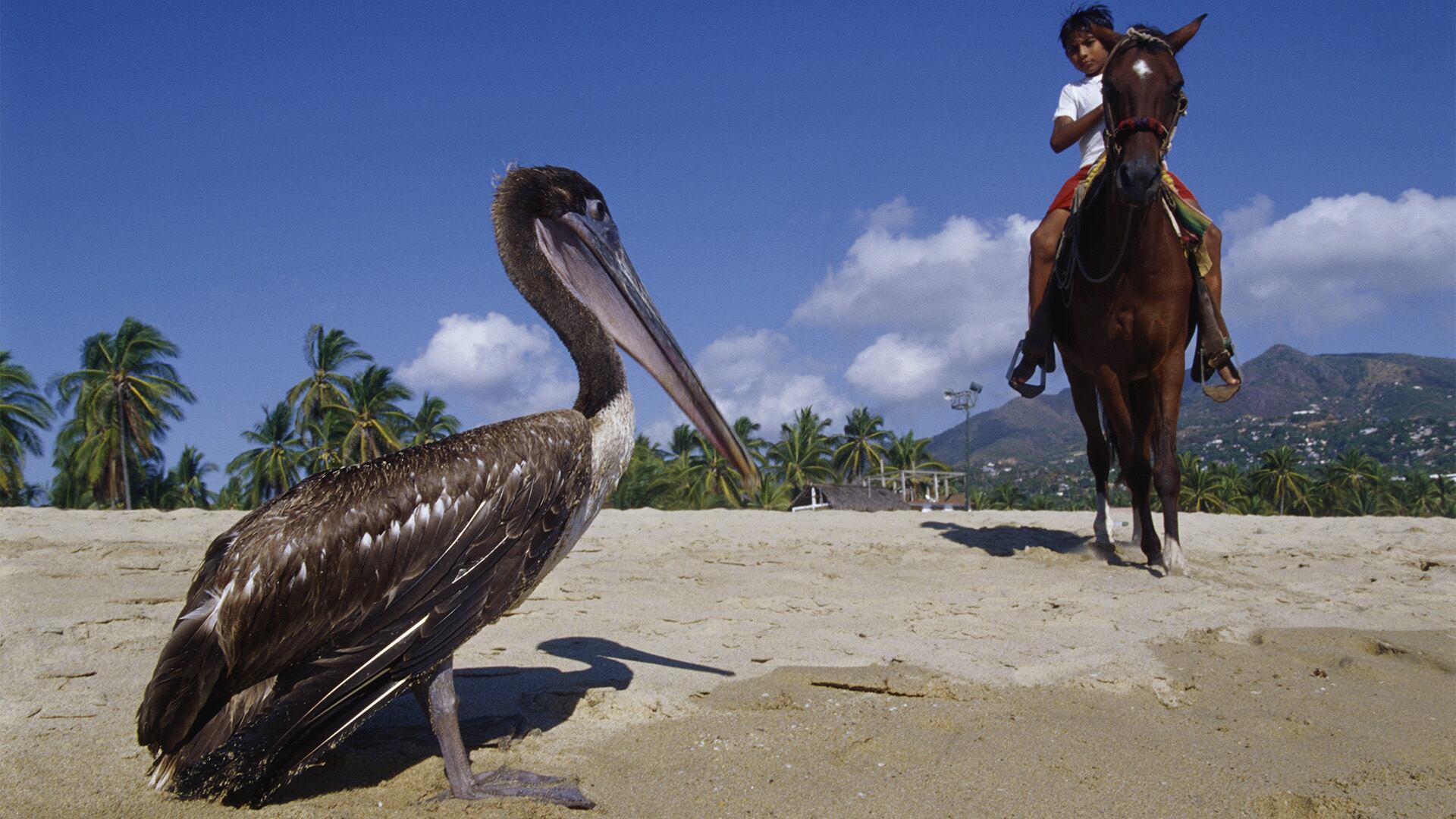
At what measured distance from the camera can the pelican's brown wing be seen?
3.08m

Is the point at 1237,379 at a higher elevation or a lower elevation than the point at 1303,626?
higher

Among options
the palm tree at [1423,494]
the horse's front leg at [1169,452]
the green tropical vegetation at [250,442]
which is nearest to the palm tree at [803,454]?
the green tropical vegetation at [250,442]

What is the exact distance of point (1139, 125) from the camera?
280 inches

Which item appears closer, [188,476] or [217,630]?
[217,630]

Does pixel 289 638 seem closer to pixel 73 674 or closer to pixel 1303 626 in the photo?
pixel 73 674

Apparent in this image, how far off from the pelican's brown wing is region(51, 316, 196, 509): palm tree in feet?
161

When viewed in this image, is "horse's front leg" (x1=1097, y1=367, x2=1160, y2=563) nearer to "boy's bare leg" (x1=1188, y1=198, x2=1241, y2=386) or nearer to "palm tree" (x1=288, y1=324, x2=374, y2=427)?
"boy's bare leg" (x1=1188, y1=198, x2=1241, y2=386)

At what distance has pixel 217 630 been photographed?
10.0 feet

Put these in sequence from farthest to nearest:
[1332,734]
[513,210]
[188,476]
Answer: [188,476], [513,210], [1332,734]

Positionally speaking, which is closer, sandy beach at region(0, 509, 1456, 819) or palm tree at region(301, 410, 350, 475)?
sandy beach at region(0, 509, 1456, 819)

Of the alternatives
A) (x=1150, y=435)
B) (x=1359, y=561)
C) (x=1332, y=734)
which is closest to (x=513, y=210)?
(x=1332, y=734)

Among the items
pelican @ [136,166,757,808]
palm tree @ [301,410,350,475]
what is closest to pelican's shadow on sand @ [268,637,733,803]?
pelican @ [136,166,757,808]

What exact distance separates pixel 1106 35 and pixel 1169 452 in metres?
3.70

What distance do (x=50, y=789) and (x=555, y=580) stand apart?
14.3 feet
